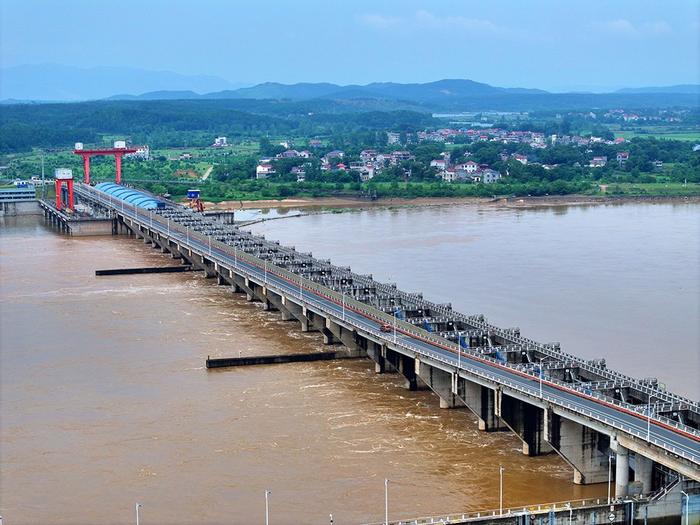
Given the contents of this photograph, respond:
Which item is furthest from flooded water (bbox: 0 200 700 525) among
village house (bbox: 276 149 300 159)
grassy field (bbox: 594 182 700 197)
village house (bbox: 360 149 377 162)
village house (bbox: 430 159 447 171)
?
village house (bbox: 276 149 300 159)

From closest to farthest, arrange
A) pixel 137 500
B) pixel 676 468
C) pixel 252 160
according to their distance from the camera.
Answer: pixel 676 468
pixel 137 500
pixel 252 160

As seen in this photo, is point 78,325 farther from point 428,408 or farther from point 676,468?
point 676,468

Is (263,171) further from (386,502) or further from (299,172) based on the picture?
(386,502)

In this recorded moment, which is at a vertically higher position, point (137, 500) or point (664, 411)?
point (664, 411)

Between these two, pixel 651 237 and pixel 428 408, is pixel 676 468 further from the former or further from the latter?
pixel 651 237

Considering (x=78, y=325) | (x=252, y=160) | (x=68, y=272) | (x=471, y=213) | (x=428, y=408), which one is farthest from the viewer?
(x=252, y=160)

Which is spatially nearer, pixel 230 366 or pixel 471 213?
pixel 230 366

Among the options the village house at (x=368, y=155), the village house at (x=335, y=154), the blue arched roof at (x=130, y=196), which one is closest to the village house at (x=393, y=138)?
the village house at (x=335, y=154)

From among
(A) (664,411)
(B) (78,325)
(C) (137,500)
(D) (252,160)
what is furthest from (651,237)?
(D) (252,160)
